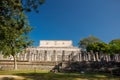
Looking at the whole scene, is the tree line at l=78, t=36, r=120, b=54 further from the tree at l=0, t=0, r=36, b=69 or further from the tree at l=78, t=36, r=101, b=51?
the tree at l=0, t=0, r=36, b=69

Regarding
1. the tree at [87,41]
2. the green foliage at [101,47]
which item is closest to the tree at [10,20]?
the green foliage at [101,47]

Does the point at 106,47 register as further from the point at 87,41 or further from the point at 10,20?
the point at 10,20

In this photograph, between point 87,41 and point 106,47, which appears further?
point 87,41

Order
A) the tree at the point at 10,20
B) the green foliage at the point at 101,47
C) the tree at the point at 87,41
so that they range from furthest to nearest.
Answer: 1. the tree at the point at 87,41
2. the green foliage at the point at 101,47
3. the tree at the point at 10,20

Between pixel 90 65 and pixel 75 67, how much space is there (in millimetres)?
3141

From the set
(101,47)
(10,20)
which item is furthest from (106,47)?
(10,20)

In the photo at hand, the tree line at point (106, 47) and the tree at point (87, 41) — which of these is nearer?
the tree line at point (106, 47)

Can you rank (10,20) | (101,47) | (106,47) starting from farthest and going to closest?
(101,47), (106,47), (10,20)

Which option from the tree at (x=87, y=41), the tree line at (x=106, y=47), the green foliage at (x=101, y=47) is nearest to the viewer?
the tree line at (x=106, y=47)

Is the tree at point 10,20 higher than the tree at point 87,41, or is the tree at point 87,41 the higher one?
the tree at point 87,41

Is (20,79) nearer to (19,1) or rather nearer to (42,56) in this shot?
(19,1)

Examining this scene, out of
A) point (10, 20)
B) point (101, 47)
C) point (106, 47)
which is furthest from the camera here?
point (101, 47)

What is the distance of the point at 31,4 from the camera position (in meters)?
25.4

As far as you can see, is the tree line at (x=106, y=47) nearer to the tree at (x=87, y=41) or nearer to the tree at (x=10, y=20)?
the tree at (x=87, y=41)
